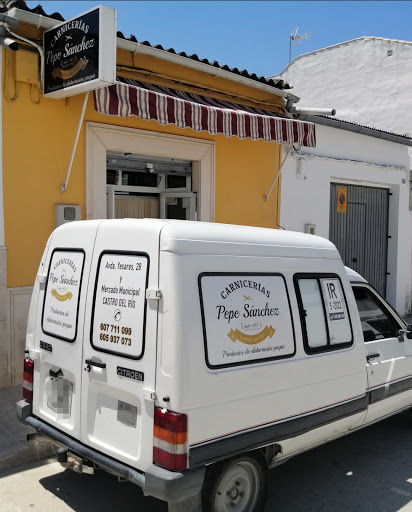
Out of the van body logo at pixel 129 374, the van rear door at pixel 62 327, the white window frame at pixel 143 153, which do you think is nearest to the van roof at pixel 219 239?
the van rear door at pixel 62 327

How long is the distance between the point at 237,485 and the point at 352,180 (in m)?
8.29

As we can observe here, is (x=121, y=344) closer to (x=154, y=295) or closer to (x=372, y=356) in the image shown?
(x=154, y=295)

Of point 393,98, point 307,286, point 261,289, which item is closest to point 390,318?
point 307,286

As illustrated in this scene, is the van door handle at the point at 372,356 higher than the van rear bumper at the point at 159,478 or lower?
higher

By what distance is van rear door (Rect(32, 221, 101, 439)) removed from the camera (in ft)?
11.5

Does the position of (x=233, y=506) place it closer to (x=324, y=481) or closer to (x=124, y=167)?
(x=324, y=481)

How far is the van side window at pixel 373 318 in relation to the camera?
462 centimetres

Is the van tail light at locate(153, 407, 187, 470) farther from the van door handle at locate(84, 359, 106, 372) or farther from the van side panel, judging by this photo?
the van door handle at locate(84, 359, 106, 372)

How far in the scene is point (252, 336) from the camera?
3359mm

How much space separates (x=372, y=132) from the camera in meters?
10.4

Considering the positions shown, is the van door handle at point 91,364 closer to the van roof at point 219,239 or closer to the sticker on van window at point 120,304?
the sticker on van window at point 120,304

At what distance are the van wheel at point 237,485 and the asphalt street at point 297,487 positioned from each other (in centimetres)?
39

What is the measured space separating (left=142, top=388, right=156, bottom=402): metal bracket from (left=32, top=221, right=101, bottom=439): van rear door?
644 mm

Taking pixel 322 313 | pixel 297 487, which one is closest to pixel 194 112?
pixel 322 313
